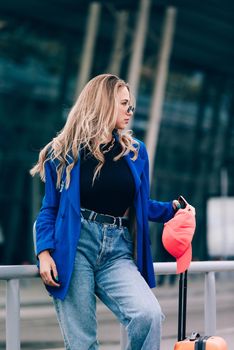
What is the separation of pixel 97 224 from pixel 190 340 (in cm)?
69

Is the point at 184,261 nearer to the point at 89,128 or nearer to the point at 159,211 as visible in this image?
the point at 159,211

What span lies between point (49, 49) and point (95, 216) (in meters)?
23.0

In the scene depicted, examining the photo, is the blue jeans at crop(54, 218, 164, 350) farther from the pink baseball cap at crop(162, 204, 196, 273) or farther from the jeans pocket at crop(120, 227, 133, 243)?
the pink baseball cap at crop(162, 204, 196, 273)

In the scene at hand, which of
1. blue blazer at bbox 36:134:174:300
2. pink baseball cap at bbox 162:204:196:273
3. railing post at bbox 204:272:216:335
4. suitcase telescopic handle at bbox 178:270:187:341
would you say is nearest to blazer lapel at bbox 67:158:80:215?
blue blazer at bbox 36:134:174:300

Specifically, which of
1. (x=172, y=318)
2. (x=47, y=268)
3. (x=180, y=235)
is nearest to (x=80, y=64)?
(x=172, y=318)

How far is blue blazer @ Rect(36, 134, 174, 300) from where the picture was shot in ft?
11.7

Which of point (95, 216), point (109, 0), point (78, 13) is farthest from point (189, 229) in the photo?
point (78, 13)

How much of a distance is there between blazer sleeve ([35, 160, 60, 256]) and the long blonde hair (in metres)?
0.03

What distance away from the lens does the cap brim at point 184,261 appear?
3814 mm

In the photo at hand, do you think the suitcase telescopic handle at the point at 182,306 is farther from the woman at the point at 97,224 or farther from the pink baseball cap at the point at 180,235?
the woman at the point at 97,224

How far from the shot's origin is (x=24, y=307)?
396 cm

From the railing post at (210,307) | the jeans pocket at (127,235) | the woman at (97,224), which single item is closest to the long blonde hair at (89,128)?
the woman at (97,224)

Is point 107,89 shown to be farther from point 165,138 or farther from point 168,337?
point 165,138

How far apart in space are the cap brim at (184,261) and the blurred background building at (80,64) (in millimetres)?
19555
